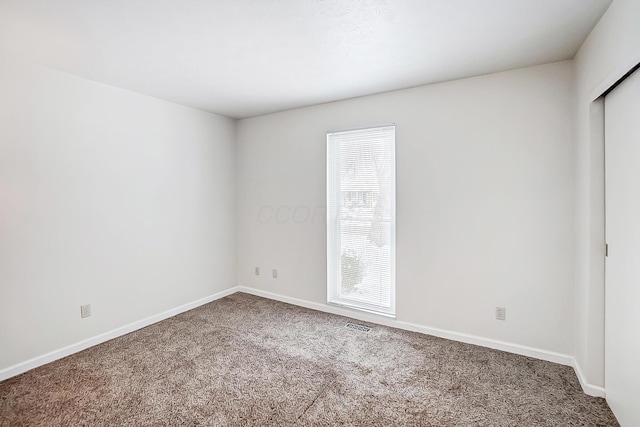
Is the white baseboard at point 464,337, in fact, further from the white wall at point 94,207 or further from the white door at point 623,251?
the white wall at point 94,207

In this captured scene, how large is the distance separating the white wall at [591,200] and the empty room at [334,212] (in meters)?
0.02

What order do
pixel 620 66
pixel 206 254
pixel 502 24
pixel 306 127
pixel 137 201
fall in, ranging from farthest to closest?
pixel 206 254
pixel 306 127
pixel 137 201
pixel 502 24
pixel 620 66

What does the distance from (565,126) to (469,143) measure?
70 centimetres

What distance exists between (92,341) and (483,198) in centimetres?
383

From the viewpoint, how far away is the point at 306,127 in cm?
384

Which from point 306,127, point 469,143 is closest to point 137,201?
point 306,127

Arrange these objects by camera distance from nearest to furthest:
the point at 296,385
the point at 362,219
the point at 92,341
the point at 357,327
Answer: the point at 296,385, the point at 92,341, the point at 357,327, the point at 362,219

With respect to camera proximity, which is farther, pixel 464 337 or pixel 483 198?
pixel 464 337

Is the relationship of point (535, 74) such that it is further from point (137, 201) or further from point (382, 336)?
point (137, 201)

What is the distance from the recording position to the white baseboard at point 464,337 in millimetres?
2312

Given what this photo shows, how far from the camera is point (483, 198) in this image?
2.82m

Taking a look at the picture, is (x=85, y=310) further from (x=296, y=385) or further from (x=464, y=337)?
(x=464, y=337)

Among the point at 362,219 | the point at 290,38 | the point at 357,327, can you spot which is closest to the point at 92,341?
the point at 357,327

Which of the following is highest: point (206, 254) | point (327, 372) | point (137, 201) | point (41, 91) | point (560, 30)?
point (560, 30)
